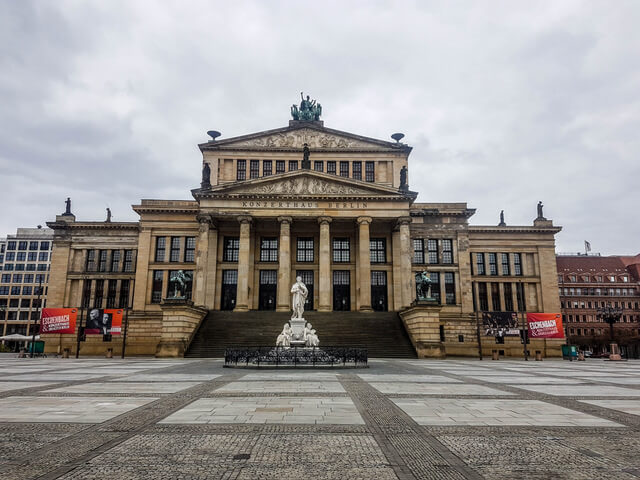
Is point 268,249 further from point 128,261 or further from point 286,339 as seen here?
point 286,339

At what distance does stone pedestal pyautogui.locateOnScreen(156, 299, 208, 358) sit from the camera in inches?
1463

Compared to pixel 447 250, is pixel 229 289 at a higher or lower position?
lower

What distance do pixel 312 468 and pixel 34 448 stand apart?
181 inches

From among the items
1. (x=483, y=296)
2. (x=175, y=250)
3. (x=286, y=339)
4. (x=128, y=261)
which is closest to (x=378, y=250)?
(x=483, y=296)

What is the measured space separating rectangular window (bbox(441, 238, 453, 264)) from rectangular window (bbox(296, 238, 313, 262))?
16.3m

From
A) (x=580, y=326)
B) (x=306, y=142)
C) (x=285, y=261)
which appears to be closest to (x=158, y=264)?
(x=285, y=261)

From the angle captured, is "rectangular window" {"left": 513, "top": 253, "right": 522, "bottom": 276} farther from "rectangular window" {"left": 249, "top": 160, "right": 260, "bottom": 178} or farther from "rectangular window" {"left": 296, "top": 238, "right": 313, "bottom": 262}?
"rectangular window" {"left": 249, "top": 160, "right": 260, "bottom": 178}

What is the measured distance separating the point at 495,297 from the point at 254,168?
3443cm

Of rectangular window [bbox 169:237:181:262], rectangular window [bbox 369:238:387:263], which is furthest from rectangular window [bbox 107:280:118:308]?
rectangular window [bbox 369:238:387:263]

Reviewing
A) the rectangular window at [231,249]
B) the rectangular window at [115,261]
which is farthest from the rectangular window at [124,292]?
the rectangular window at [231,249]

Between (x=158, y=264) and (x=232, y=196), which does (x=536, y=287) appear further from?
(x=158, y=264)

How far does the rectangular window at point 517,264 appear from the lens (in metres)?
59.8

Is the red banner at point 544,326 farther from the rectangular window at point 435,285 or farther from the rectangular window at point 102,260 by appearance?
the rectangular window at point 102,260

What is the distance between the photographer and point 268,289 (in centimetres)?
5450
